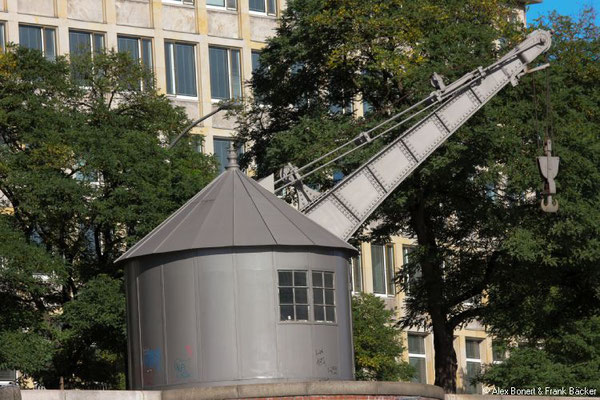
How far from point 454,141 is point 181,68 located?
27301 millimetres

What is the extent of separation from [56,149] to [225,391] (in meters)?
18.3

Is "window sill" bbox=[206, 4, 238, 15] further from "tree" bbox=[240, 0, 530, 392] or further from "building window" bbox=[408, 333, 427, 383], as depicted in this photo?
"tree" bbox=[240, 0, 530, 392]

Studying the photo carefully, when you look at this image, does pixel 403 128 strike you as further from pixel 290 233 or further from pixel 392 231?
pixel 290 233

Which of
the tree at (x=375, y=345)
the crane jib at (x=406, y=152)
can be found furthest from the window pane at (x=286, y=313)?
the tree at (x=375, y=345)

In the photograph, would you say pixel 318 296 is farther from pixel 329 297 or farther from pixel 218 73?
pixel 218 73

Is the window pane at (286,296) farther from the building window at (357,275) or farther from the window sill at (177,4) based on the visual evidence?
the building window at (357,275)

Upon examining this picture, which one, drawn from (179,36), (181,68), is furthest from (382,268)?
(179,36)

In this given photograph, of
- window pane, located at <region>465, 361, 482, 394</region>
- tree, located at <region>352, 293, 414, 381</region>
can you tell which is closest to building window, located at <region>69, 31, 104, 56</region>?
tree, located at <region>352, 293, 414, 381</region>

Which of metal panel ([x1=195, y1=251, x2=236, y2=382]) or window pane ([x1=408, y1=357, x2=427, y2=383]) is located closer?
metal panel ([x1=195, y1=251, x2=236, y2=382])

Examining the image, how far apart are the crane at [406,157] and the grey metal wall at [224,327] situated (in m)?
4.79

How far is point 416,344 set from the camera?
Answer: 278 ft

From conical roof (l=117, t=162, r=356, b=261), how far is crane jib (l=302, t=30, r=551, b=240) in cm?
454

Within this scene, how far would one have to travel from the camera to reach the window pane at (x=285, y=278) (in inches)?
1308

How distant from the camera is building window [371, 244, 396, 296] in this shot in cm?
8306
